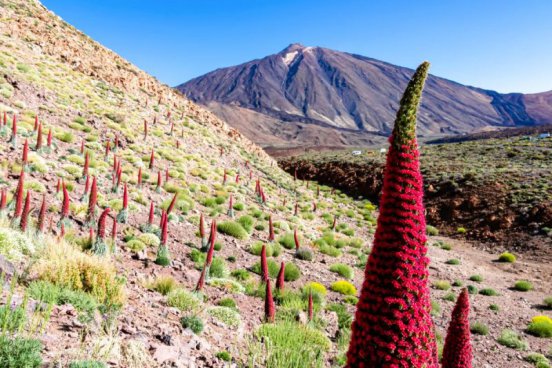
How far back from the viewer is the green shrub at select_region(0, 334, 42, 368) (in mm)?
2996

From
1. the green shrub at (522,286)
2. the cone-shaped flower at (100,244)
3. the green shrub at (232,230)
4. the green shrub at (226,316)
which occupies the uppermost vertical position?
the cone-shaped flower at (100,244)

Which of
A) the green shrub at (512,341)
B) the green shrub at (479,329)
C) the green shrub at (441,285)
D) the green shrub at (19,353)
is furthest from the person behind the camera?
the green shrub at (441,285)

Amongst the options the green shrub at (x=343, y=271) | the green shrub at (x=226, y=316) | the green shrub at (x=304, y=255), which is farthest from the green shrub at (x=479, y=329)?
the green shrub at (x=226, y=316)

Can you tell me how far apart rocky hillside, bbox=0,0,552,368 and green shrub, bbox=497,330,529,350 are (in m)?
0.14

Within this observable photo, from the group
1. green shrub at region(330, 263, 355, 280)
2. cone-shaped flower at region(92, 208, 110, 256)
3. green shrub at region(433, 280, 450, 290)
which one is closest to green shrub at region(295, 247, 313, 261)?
green shrub at region(330, 263, 355, 280)

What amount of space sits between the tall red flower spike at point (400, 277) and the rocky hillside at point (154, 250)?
1917mm

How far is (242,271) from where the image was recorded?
9242mm

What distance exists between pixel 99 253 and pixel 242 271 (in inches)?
141

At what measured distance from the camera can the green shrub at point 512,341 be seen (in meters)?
8.45

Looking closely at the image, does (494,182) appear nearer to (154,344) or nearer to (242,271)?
(242,271)

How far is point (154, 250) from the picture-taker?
866 cm

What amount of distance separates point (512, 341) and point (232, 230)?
781cm

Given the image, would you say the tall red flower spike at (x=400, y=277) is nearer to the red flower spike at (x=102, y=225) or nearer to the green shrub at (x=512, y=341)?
the red flower spike at (x=102, y=225)

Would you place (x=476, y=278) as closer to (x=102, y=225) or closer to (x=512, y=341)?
(x=512, y=341)
